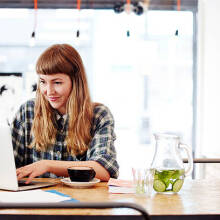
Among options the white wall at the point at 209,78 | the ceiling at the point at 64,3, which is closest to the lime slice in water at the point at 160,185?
the white wall at the point at 209,78

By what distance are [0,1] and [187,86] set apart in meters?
2.01

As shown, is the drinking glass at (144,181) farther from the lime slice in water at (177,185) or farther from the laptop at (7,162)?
the laptop at (7,162)

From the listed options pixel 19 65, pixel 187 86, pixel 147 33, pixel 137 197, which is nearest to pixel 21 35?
pixel 19 65

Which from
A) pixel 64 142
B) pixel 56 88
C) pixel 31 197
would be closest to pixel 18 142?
pixel 64 142

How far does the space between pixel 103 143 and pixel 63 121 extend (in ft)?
0.86

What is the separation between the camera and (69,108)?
2.06 metres

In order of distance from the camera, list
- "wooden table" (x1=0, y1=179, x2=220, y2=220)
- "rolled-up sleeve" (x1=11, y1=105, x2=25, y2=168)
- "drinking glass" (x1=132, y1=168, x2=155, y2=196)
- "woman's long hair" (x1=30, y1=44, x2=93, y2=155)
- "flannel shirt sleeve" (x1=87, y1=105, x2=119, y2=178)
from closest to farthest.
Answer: "wooden table" (x1=0, y1=179, x2=220, y2=220) → "drinking glass" (x1=132, y1=168, x2=155, y2=196) → "flannel shirt sleeve" (x1=87, y1=105, x2=119, y2=178) → "woman's long hair" (x1=30, y1=44, x2=93, y2=155) → "rolled-up sleeve" (x1=11, y1=105, x2=25, y2=168)

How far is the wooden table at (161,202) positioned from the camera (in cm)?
124

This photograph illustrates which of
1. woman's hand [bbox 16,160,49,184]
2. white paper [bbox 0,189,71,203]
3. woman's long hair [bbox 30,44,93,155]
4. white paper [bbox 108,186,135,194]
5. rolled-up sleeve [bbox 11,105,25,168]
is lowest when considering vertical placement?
white paper [bbox 108,186,135,194]

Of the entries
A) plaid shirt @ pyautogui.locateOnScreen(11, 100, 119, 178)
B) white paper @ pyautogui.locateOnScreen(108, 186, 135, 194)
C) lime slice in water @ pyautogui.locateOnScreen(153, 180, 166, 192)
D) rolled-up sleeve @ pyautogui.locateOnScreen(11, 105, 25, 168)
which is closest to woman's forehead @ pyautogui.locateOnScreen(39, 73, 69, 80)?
plaid shirt @ pyautogui.locateOnScreen(11, 100, 119, 178)

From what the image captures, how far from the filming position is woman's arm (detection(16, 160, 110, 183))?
172cm

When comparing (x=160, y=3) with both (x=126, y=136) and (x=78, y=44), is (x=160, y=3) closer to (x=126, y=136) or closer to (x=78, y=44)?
(x=78, y=44)

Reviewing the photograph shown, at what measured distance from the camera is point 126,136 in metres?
3.96

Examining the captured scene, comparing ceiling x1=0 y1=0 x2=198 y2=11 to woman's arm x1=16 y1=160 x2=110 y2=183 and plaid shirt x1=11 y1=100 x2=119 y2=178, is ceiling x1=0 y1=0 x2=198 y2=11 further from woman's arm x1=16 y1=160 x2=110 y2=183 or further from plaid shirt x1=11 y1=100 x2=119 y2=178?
woman's arm x1=16 y1=160 x2=110 y2=183
